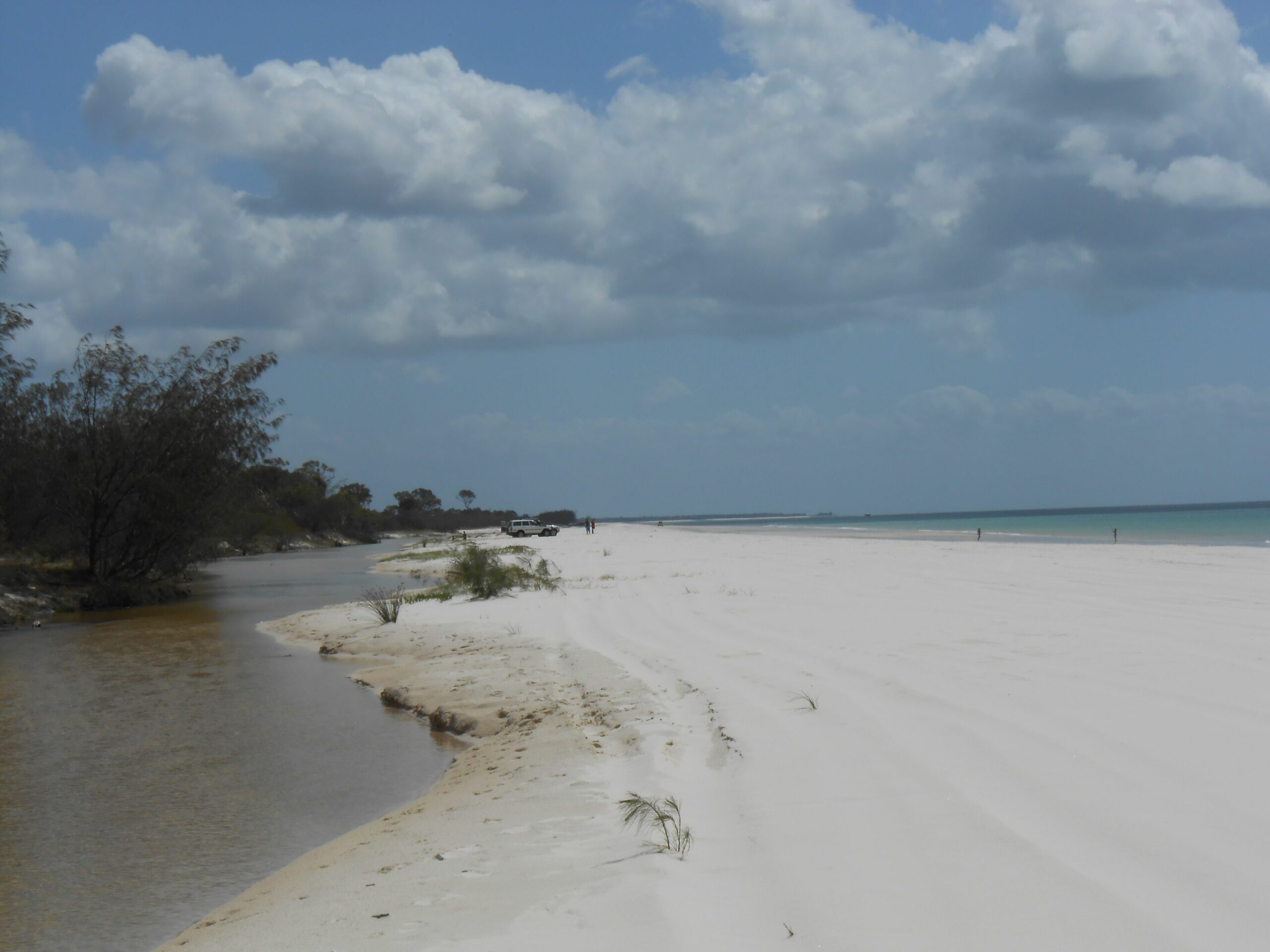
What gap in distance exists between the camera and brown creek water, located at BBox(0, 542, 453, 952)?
498 centimetres

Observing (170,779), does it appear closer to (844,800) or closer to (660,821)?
(660,821)

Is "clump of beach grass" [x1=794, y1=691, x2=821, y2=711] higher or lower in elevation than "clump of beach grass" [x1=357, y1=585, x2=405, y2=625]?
higher

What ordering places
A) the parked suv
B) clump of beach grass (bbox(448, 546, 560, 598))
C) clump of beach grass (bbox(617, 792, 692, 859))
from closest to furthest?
clump of beach grass (bbox(617, 792, 692, 859)) → clump of beach grass (bbox(448, 546, 560, 598)) → the parked suv

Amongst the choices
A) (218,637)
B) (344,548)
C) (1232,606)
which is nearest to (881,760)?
(1232,606)

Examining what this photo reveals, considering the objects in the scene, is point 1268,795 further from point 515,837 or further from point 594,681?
point 594,681

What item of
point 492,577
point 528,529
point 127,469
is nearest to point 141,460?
point 127,469

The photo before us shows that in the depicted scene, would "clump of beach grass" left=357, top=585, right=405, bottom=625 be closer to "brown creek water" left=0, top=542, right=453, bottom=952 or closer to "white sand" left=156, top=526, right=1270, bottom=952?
"brown creek water" left=0, top=542, right=453, bottom=952

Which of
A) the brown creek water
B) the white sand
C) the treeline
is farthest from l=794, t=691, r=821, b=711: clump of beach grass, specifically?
the treeline

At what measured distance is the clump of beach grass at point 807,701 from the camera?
22.8 ft

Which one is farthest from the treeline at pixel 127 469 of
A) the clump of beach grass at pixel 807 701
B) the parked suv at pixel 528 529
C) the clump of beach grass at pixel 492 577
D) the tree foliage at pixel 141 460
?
the parked suv at pixel 528 529

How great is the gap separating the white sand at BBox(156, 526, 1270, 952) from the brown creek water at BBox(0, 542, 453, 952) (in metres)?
0.51

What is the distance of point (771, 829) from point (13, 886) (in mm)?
4004

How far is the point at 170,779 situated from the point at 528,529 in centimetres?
6656

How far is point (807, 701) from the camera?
7309 mm
